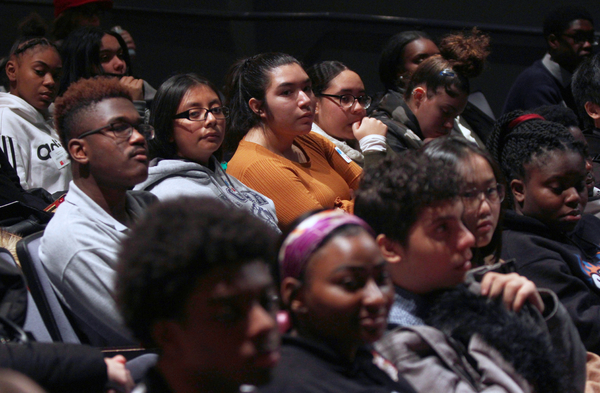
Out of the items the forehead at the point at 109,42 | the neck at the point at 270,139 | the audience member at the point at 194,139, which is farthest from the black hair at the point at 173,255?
the forehead at the point at 109,42

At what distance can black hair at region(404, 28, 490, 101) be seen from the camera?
3.70 meters

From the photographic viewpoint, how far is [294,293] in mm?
1394

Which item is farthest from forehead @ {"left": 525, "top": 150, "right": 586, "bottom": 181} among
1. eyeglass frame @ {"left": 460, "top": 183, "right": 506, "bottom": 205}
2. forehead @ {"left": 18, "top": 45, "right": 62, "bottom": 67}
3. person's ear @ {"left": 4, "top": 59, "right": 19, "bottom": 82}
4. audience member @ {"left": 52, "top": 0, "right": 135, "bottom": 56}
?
audience member @ {"left": 52, "top": 0, "right": 135, "bottom": 56}

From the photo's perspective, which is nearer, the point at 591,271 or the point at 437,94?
the point at 591,271

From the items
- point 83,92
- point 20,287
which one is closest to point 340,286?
point 20,287

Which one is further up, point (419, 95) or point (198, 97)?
point (198, 97)

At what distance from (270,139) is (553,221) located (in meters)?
1.30

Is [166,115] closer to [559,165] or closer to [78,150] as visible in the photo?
[78,150]

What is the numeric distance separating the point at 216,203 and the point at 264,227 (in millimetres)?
101

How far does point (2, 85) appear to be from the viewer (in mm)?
4098

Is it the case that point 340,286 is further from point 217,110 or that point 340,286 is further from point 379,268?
point 217,110

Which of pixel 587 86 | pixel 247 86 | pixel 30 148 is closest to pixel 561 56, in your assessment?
pixel 587 86

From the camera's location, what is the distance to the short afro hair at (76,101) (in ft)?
7.86

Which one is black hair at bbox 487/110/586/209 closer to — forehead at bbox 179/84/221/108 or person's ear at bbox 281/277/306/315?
forehead at bbox 179/84/221/108
